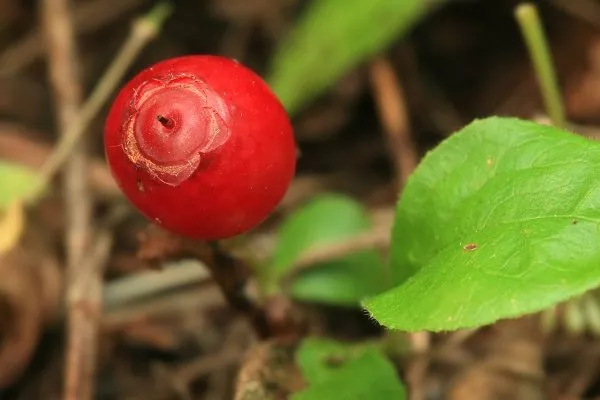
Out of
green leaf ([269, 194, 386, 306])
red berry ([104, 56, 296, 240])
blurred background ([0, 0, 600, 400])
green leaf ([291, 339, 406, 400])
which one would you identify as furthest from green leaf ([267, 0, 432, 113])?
red berry ([104, 56, 296, 240])

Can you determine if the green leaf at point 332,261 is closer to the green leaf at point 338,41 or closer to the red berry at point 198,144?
the green leaf at point 338,41

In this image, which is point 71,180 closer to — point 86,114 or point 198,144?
point 86,114

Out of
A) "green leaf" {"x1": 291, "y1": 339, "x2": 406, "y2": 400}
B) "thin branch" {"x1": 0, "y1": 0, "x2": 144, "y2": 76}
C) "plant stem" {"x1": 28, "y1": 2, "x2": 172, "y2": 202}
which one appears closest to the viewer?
"green leaf" {"x1": 291, "y1": 339, "x2": 406, "y2": 400}

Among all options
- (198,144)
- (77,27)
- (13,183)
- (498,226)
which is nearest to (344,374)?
(498,226)

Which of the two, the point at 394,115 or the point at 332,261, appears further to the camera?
the point at 394,115

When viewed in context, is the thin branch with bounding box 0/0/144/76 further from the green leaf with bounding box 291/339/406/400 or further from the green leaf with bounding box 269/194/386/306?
the green leaf with bounding box 291/339/406/400

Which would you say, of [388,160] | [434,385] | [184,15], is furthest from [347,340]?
[184,15]

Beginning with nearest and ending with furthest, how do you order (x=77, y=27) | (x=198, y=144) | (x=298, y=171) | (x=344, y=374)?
(x=198, y=144) → (x=344, y=374) → (x=298, y=171) → (x=77, y=27)
